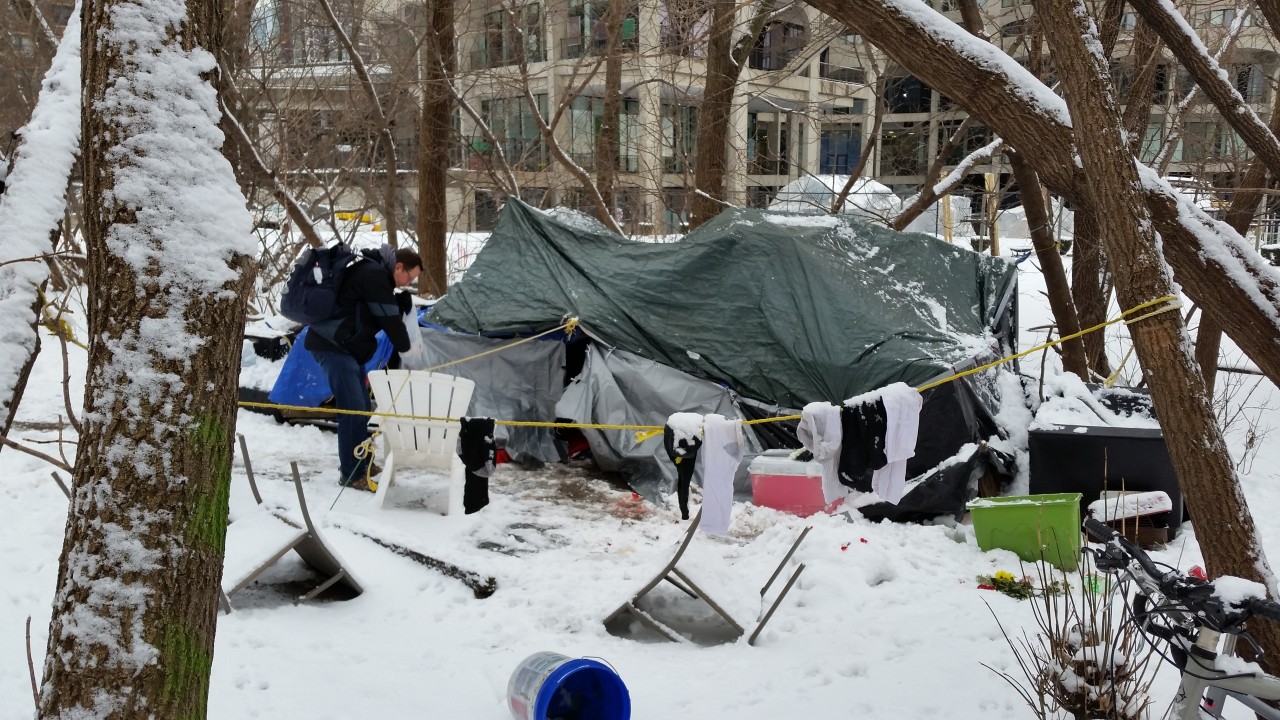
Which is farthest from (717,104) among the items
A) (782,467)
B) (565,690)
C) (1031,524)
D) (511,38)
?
(565,690)

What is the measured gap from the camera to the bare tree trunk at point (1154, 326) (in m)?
3.65

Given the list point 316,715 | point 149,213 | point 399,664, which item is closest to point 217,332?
point 149,213

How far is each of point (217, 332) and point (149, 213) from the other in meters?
0.28

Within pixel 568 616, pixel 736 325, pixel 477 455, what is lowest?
pixel 568 616

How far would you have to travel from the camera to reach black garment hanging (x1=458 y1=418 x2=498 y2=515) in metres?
5.45

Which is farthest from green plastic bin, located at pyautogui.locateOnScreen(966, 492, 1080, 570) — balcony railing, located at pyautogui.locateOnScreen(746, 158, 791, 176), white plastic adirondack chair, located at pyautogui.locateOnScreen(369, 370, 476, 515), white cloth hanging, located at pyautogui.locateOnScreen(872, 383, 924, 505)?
balcony railing, located at pyautogui.locateOnScreen(746, 158, 791, 176)

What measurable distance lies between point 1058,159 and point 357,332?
14.4ft

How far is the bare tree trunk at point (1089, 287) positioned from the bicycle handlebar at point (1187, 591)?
681 cm

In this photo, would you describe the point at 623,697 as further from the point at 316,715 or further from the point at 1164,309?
the point at 1164,309

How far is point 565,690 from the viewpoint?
4023mm

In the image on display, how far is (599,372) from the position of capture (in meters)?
7.75

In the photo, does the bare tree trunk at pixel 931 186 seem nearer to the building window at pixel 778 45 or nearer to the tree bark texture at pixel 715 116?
the tree bark texture at pixel 715 116

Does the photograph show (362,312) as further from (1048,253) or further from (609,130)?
(609,130)

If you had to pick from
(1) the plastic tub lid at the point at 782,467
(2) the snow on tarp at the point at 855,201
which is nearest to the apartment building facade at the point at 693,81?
(2) the snow on tarp at the point at 855,201
